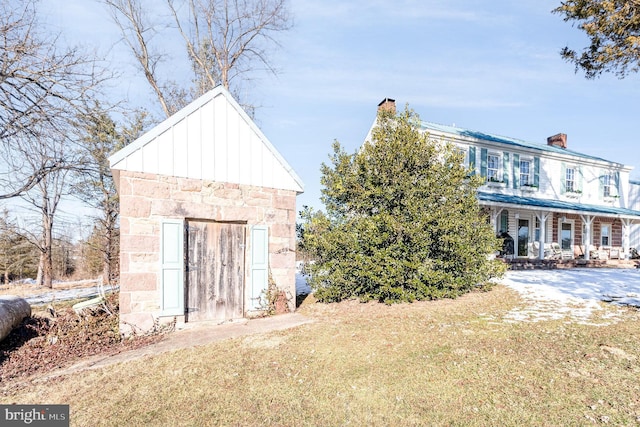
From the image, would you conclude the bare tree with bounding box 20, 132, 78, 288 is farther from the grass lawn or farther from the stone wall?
the grass lawn

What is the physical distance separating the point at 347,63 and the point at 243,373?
11.2 metres

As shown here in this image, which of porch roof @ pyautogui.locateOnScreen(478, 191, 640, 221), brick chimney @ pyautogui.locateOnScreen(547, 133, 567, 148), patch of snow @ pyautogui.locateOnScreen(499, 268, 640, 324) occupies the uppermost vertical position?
brick chimney @ pyautogui.locateOnScreen(547, 133, 567, 148)

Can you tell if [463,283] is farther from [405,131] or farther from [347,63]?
[347,63]

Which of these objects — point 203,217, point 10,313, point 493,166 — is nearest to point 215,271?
point 203,217

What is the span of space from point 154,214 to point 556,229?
65.2 feet

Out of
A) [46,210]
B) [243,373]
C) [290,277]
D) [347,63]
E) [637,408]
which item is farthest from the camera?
[46,210]

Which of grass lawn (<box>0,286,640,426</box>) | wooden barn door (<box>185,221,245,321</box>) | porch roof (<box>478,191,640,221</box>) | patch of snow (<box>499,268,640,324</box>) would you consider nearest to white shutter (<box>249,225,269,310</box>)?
wooden barn door (<box>185,221,245,321</box>)

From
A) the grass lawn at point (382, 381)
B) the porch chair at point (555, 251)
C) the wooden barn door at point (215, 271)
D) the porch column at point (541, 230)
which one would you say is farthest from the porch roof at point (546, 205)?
the wooden barn door at point (215, 271)

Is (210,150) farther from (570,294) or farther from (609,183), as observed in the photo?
(609,183)

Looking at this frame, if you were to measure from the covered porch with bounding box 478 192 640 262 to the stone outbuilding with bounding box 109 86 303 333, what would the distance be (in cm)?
1042

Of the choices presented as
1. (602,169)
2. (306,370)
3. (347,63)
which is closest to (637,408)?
(306,370)

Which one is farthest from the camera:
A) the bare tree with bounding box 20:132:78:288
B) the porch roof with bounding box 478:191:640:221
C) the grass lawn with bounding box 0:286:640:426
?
the bare tree with bounding box 20:132:78:288

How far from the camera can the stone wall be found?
18.7 feet

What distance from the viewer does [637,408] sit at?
3.02m
